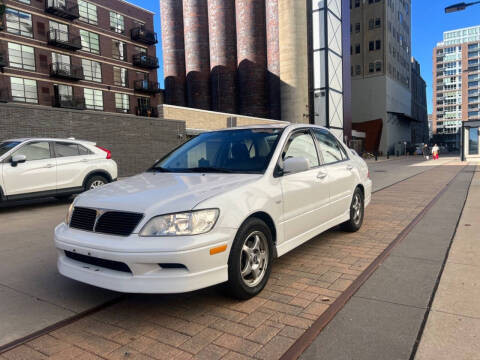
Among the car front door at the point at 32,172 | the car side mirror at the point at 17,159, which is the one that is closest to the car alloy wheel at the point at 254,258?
the car side mirror at the point at 17,159

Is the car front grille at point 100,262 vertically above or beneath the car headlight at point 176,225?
beneath

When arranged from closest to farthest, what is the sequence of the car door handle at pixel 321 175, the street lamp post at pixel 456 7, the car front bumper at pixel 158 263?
1. the car front bumper at pixel 158 263
2. the car door handle at pixel 321 175
3. the street lamp post at pixel 456 7

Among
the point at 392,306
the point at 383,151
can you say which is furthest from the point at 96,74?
the point at 383,151

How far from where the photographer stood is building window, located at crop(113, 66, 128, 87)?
127ft

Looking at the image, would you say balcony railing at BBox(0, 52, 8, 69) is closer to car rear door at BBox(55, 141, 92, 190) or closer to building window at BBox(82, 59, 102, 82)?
building window at BBox(82, 59, 102, 82)

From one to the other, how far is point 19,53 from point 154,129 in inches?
736

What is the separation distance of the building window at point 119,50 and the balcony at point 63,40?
4216mm

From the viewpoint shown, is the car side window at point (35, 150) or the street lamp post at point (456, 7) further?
the street lamp post at point (456, 7)

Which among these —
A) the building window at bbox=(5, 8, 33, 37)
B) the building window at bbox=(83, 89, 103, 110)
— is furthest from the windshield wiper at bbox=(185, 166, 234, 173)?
the building window at bbox=(83, 89, 103, 110)

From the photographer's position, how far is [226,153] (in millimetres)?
4238

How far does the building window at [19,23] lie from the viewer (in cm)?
3022

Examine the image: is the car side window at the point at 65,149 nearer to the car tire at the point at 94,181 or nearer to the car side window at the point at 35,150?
the car side window at the point at 35,150

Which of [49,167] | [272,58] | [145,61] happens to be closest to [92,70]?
[145,61]

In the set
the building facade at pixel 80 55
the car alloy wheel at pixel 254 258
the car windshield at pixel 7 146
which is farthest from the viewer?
the building facade at pixel 80 55
